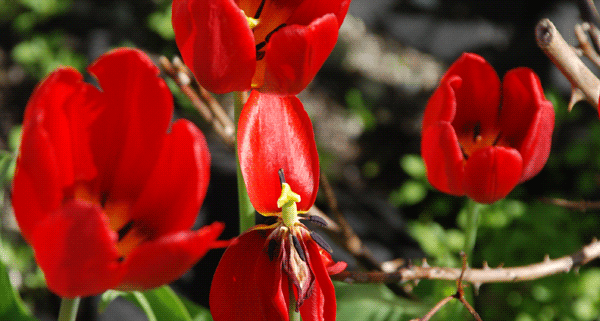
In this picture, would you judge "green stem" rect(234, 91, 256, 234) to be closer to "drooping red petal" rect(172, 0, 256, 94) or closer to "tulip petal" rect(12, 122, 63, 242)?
"drooping red petal" rect(172, 0, 256, 94)

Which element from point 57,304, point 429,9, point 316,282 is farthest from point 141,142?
point 429,9

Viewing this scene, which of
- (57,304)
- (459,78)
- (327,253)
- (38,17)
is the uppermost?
(459,78)

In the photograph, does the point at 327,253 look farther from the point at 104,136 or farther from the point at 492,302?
the point at 492,302

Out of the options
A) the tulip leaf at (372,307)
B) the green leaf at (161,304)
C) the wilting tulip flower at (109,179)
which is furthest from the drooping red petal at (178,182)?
the tulip leaf at (372,307)

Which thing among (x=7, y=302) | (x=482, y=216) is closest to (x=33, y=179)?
(x=7, y=302)

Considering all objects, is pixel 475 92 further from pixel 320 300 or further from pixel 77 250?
pixel 77 250

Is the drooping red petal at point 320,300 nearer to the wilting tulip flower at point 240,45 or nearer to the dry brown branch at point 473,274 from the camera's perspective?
the dry brown branch at point 473,274
